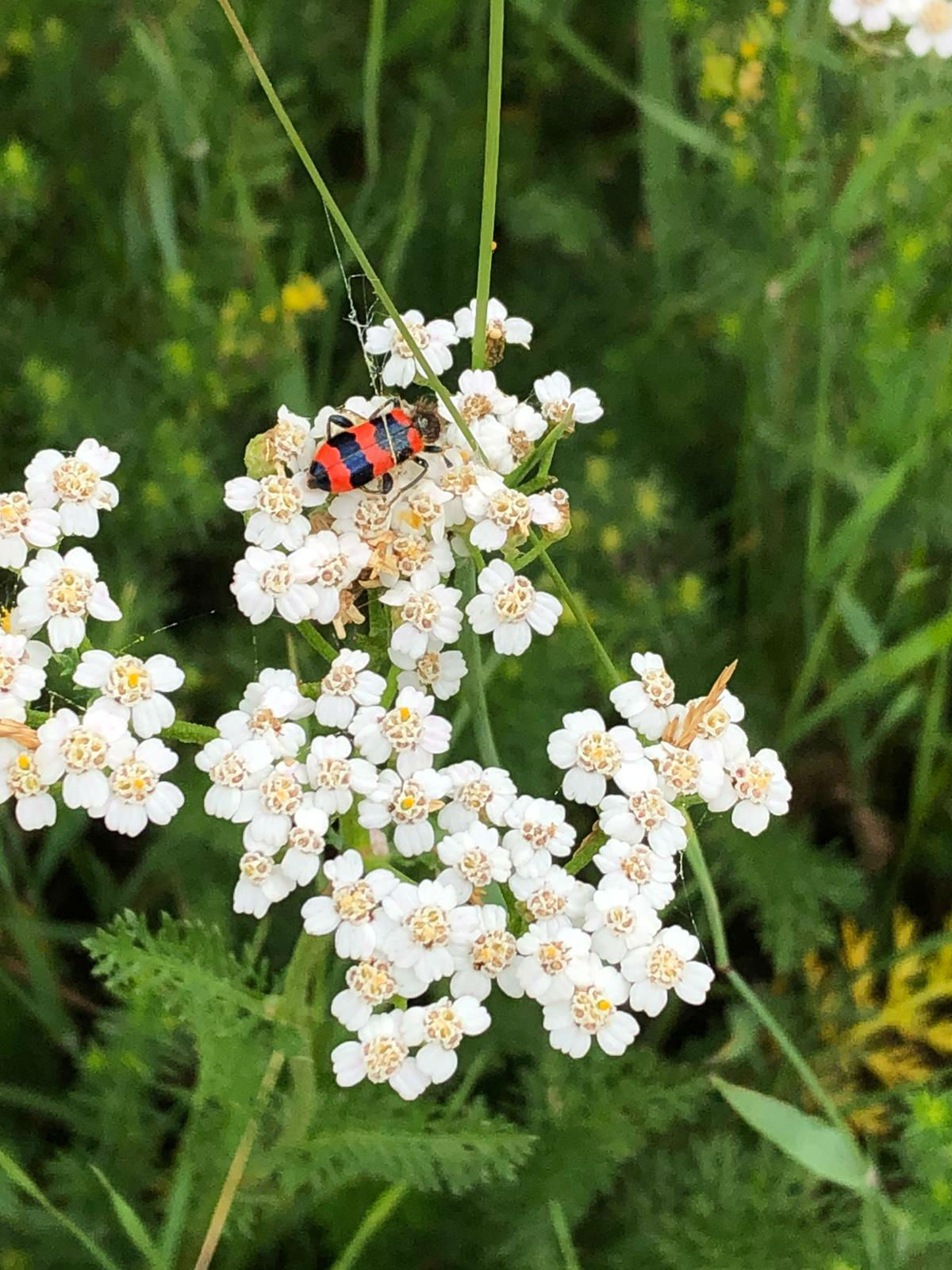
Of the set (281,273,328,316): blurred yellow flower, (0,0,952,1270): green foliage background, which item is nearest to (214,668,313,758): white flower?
(0,0,952,1270): green foliage background

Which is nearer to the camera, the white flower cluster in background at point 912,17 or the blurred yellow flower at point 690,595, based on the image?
the white flower cluster in background at point 912,17

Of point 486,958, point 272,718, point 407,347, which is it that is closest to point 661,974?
point 486,958

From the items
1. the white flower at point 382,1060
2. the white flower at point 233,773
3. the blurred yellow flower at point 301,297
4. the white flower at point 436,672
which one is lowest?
the white flower at point 382,1060

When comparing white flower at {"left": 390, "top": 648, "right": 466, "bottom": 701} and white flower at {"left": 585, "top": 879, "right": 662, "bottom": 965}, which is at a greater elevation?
white flower at {"left": 390, "top": 648, "right": 466, "bottom": 701}

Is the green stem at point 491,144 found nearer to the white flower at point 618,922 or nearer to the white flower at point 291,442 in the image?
the white flower at point 291,442

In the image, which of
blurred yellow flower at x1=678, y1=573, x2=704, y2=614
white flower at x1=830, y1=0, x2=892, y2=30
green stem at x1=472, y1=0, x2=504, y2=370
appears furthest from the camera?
blurred yellow flower at x1=678, y1=573, x2=704, y2=614

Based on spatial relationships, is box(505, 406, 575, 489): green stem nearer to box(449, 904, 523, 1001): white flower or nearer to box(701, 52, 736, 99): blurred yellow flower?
box(449, 904, 523, 1001): white flower

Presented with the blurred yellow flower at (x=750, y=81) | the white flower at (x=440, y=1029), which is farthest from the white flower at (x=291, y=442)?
the blurred yellow flower at (x=750, y=81)
